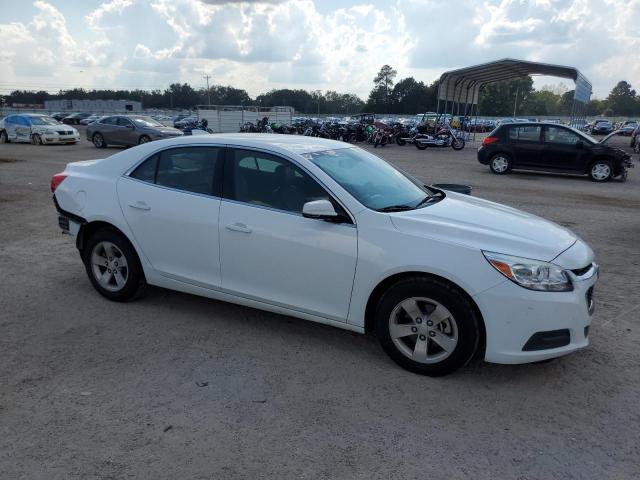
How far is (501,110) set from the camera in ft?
388

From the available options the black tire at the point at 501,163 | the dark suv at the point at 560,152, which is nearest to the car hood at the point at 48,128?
the black tire at the point at 501,163

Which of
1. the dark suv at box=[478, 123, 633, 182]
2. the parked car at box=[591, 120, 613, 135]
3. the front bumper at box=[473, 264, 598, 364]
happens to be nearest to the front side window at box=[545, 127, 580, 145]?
the dark suv at box=[478, 123, 633, 182]

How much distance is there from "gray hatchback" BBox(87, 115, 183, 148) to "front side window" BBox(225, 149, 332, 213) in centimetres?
1738

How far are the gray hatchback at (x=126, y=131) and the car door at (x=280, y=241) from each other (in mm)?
17503

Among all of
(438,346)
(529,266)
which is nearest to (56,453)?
(438,346)

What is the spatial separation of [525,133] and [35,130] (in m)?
20.8

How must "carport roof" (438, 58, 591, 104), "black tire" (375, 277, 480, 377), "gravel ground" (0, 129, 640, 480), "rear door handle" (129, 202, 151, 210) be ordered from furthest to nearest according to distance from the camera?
"carport roof" (438, 58, 591, 104)
"rear door handle" (129, 202, 151, 210)
"black tire" (375, 277, 480, 377)
"gravel ground" (0, 129, 640, 480)

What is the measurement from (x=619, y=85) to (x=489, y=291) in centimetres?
16080

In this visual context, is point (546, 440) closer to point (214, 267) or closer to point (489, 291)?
point (489, 291)

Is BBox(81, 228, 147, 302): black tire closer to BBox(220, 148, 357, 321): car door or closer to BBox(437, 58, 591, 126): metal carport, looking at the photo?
BBox(220, 148, 357, 321): car door

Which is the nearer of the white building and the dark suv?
the dark suv

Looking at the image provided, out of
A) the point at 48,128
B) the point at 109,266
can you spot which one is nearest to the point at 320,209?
the point at 109,266

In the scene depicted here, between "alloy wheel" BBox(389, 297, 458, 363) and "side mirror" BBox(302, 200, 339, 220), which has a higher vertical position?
"side mirror" BBox(302, 200, 339, 220)

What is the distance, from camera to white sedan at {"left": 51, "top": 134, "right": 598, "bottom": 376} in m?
3.32
